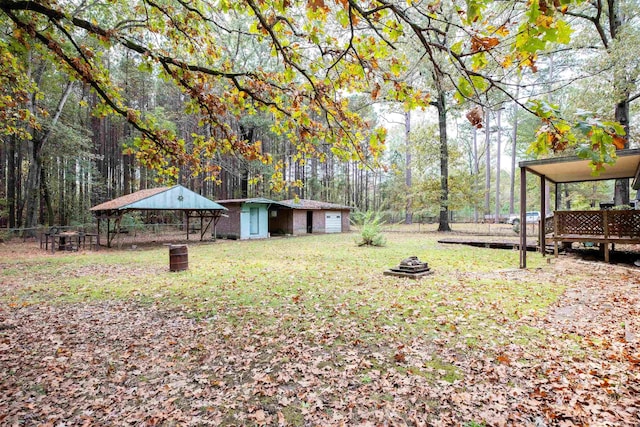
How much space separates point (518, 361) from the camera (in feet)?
10.8

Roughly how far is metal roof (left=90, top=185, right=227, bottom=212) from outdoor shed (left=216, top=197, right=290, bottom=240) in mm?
2700

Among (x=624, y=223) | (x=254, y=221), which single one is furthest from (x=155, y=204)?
(x=624, y=223)

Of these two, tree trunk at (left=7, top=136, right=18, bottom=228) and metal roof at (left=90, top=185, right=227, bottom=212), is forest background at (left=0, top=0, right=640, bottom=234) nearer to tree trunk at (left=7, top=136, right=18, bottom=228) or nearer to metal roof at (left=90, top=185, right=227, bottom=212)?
tree trunk at (left=7, top=136, right=18, bottom=228)

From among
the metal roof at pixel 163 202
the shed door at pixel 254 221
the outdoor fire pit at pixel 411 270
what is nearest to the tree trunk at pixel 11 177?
the metal roof at pixel 163 202

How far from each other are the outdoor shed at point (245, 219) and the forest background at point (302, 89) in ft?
14.9

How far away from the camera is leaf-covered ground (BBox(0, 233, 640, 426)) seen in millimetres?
2643

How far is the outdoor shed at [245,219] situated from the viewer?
19.8 metres

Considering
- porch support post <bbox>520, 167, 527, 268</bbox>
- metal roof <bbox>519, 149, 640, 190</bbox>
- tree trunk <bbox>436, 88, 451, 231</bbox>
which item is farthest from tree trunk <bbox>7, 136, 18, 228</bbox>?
tree trunk <bbox>436, 88, 451, 231</bbox>

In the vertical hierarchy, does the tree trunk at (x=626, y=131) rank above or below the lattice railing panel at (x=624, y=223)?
above

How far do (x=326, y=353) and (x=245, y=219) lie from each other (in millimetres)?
17192

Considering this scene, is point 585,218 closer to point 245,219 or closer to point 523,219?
point 523,219

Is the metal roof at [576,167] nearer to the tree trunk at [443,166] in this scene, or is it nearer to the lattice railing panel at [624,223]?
the lattice railing panel at [624,223]

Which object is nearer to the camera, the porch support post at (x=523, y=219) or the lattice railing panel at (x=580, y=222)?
the porch support post at (x=523, y=219)

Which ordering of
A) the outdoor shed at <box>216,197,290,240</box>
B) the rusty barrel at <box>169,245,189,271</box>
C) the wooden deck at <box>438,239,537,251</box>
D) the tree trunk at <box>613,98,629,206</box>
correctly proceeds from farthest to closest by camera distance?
the outdoor shed at <box>216,197,290,240</box> < the wooden deck at <box>438,239,537,251</box> < the tree trunk at <box>613,98,629,206</box> < the rusty barrel at <box>169,245,189,271</box>
